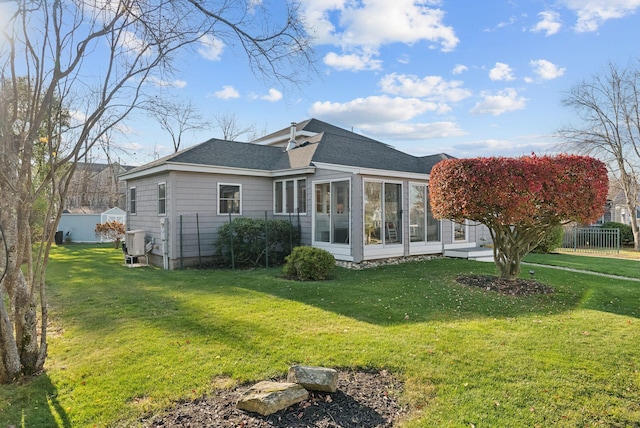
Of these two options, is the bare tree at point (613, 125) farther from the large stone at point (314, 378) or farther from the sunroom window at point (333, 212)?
the large stone at point (314, 378)

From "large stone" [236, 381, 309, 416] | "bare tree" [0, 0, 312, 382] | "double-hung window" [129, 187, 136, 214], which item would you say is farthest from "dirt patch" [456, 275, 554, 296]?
"double-hung window" [129, 187, 136, 214]

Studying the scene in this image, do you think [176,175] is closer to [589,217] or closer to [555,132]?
[589,217]

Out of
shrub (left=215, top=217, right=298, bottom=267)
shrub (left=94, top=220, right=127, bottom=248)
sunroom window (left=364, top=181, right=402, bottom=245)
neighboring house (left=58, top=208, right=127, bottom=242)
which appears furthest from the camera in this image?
neighboring house (left=58, top=208, right=127, bottom=242)

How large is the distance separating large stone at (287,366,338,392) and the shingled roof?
26.8ft

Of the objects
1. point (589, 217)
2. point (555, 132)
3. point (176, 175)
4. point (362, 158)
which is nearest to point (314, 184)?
point (362, 158)

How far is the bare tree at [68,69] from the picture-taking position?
3.20m

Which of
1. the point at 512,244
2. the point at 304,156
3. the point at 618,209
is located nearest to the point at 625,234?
the point at 618,209

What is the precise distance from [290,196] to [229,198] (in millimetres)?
1917

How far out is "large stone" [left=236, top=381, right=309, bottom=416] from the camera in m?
2.88

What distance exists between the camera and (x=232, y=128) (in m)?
32.6

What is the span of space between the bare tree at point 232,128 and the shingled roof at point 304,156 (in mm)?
19493

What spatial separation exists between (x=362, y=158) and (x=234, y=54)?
8.73m

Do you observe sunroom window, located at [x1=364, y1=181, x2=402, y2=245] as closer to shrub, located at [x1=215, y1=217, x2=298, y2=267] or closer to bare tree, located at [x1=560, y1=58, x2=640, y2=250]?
shrub, located at [x1=215, y1=217, x2=298, y2=267]

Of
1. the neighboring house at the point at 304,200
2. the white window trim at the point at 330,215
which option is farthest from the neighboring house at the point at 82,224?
the white window trim at the point at 330,215
